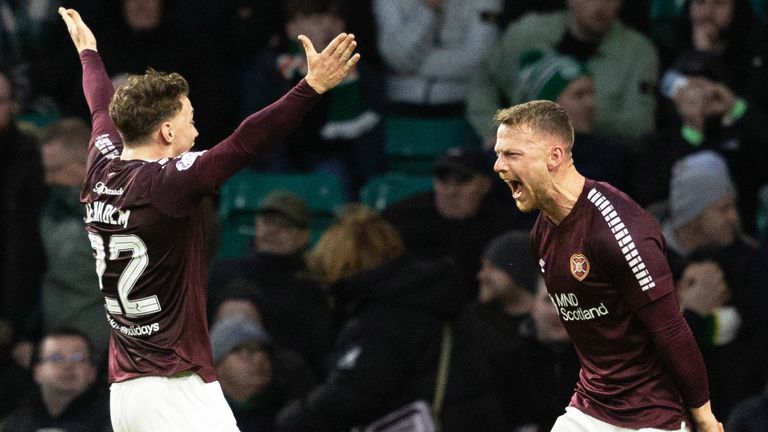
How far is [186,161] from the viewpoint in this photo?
5.50 metres

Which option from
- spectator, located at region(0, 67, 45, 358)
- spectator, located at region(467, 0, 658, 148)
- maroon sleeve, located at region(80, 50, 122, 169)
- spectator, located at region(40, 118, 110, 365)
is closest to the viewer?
maroon sleeve, located at region(80, 50, 122, 169)

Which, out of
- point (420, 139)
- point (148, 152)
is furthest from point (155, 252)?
point (420, 139)

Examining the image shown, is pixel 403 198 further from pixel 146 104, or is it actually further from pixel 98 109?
pixel 146 104

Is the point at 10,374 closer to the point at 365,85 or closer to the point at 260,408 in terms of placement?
the point at 260,408

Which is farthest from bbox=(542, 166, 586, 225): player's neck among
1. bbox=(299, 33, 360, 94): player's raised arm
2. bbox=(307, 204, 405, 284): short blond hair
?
bbox=(307, 204, 405, 284): short blond hair

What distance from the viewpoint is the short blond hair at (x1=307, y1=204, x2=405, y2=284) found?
8328 millimetres

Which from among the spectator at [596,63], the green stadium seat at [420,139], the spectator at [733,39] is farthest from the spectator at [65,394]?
the spectator at [733,39]

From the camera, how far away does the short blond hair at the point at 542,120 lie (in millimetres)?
5488

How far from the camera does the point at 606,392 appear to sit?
18.3 ft

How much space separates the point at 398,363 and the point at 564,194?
7.96 feet

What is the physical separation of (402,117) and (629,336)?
15.3 ft

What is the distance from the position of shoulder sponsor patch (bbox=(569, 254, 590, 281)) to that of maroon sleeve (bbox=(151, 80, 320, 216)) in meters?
1.05

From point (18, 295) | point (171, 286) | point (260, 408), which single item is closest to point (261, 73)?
point (18, 295)

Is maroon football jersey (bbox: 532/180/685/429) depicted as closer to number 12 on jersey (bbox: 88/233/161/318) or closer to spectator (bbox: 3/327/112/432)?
number 12 on jersey (bbox: 88/233/161/318)
